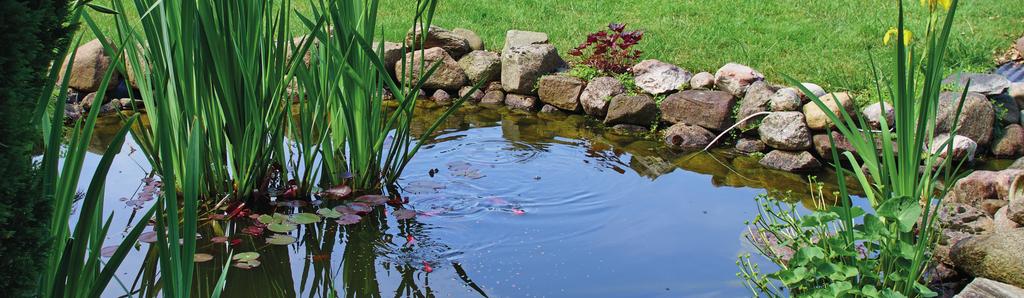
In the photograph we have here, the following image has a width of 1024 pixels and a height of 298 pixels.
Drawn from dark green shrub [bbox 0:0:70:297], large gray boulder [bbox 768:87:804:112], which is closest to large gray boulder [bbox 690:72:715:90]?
large gray boulder [bbox 768:87:804:112]

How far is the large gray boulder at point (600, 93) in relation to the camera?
6.08m

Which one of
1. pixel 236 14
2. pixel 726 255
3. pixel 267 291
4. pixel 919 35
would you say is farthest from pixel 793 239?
pixel 919 35

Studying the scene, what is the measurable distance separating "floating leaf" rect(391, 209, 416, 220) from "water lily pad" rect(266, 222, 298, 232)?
43 cm

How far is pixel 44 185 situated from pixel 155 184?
257cm

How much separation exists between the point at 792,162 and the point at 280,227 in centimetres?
280

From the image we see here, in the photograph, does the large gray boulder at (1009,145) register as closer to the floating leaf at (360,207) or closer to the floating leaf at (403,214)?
the floating leaf at (403,214)

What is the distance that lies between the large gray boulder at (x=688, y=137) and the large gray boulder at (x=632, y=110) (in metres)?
0.28

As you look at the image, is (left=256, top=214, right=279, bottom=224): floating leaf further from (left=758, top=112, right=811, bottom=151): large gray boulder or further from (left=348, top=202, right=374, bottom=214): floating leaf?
(left=758, top=112, right=811, bottom=151): large gray boulder

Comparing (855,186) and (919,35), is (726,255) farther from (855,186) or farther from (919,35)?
(919,35)

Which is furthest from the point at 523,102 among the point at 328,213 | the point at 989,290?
the point at 989,290

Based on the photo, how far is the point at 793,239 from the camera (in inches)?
118

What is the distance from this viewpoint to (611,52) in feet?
21.2

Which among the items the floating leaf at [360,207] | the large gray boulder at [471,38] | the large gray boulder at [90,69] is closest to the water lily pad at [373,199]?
the floating leaf at [360,207]

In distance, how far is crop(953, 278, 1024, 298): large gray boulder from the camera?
278 centimetres
